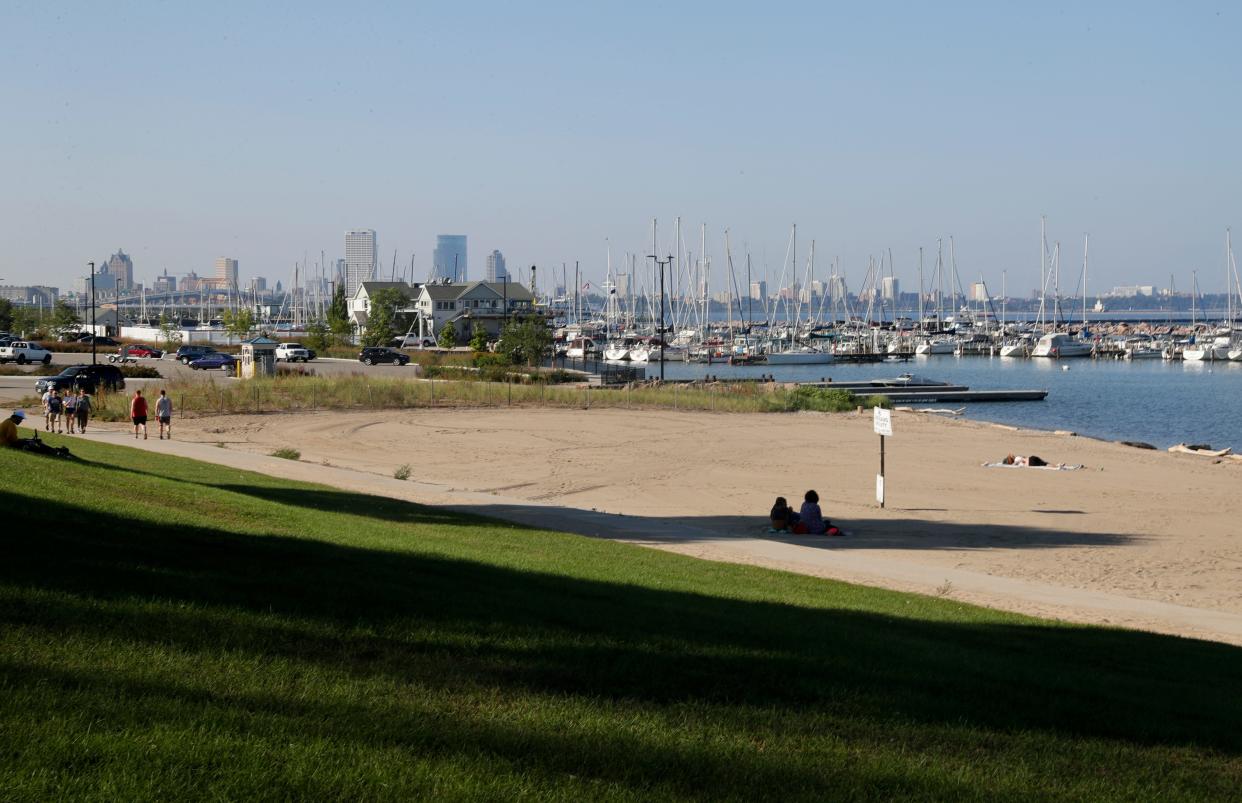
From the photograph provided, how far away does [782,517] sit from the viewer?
25.5 meters

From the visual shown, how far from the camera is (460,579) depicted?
39.2 feet

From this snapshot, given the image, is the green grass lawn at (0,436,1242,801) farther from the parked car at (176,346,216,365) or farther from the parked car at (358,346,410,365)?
the parked car at (358,346,410,365)

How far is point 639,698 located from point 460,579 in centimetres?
434

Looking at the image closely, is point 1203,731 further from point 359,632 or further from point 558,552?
point 558,552

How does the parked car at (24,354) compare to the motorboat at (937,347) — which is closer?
the parked car at (24,354)

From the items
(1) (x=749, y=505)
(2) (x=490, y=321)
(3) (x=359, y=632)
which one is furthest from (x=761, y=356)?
(3) (x=359, y=632)

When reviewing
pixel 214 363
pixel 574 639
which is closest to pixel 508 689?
pixel 574 639

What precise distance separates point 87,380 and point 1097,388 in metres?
78.9

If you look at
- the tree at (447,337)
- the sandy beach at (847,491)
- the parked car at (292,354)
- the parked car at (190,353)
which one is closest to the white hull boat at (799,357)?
the tree at (447,337)

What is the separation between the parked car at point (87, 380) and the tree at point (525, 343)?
3239 cm

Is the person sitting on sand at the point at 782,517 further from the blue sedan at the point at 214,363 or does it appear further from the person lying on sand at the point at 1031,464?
the blue sedan at the point at 214,363

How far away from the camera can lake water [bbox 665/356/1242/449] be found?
68.7m

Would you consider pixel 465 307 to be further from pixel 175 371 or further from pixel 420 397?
pixel 420 397

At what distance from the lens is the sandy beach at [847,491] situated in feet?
67.7
